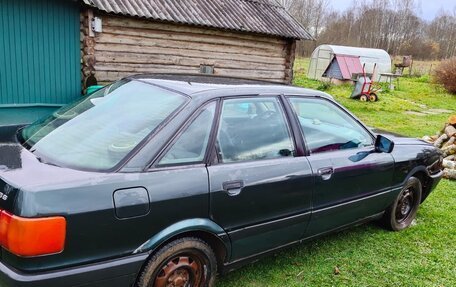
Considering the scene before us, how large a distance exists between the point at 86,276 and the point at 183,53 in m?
7.80

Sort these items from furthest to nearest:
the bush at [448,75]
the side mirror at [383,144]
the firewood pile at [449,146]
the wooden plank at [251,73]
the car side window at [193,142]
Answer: the bush at [448,75] → the wooden plank at [251,73] → the firewood pile at [449,146] → the side mirror at [383,144] → the car side window at [193,142]

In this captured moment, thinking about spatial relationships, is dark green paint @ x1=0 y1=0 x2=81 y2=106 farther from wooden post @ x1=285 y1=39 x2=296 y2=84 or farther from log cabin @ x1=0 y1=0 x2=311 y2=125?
wooden post @ x1=285 y1=39 x2=296 y2=84

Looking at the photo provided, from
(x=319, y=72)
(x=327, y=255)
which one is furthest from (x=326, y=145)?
(x=319, y=72)

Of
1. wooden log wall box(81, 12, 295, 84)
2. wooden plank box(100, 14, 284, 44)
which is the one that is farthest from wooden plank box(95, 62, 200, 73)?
wooden plank box(100, 14, 284, 44)

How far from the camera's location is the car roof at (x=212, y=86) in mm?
2904

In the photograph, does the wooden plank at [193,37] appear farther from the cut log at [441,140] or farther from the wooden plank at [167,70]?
the cut log at [441,140]

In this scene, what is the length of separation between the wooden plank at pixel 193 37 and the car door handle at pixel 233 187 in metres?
6.45

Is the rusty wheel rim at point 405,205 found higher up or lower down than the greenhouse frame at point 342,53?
→ lower down

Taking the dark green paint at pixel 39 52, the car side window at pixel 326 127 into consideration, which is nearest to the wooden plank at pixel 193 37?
the dark green paint at pixel 39 52

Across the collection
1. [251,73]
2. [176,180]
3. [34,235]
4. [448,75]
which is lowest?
[34,235]

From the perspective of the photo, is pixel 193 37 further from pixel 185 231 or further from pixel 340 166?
pixel 185 231

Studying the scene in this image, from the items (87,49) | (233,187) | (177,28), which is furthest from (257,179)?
(177,28)

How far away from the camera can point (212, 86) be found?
3.02 metres

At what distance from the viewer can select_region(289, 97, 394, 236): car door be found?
11.1 feet
